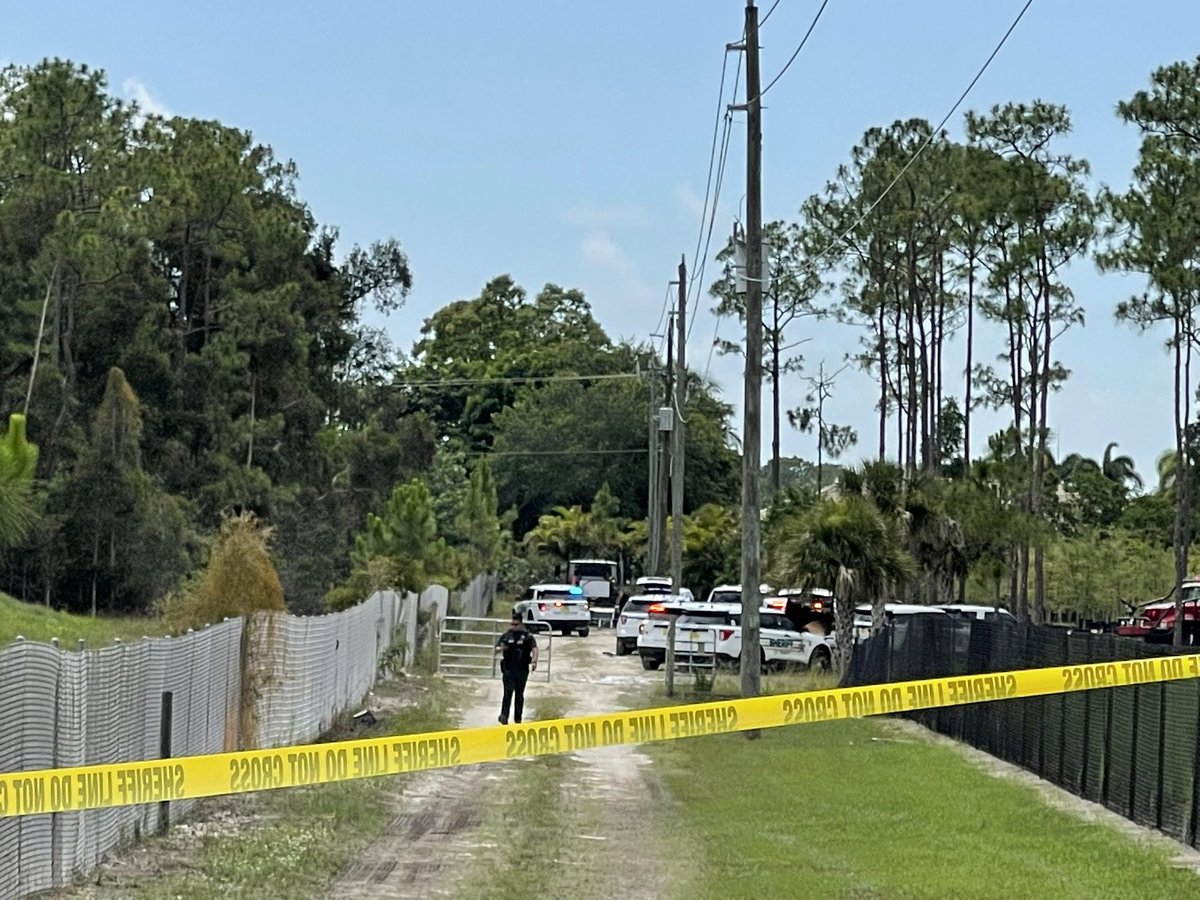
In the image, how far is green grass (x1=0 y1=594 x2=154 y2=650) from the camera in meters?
33.7

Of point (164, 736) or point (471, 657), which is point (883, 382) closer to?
point (471, 657)

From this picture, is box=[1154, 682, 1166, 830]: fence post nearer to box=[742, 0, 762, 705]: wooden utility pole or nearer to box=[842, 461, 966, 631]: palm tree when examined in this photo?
box=[742, 0, 762, 705]: wooden utility pole

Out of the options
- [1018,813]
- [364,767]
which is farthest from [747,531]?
[364,767]

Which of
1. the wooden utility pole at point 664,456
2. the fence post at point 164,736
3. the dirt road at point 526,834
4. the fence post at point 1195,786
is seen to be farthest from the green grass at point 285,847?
the wooden utility pole at point 664,456

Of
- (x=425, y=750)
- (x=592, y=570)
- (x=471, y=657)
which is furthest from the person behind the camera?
A: (x=592, y=570)

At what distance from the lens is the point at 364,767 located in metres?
8.91

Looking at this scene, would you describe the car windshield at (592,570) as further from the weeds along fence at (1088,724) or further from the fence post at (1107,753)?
the fence post at (1107,753)

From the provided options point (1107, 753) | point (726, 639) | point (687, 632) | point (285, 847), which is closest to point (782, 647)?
point (726, 639)

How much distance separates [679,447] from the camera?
168ft

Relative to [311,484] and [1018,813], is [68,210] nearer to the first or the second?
[311,484]

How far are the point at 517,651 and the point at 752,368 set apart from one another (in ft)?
19.9

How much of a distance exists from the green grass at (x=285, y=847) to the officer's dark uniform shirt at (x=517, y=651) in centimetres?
471

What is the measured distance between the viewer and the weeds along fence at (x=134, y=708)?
1023 centimetres

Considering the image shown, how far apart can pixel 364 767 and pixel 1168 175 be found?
3451 centimetres
